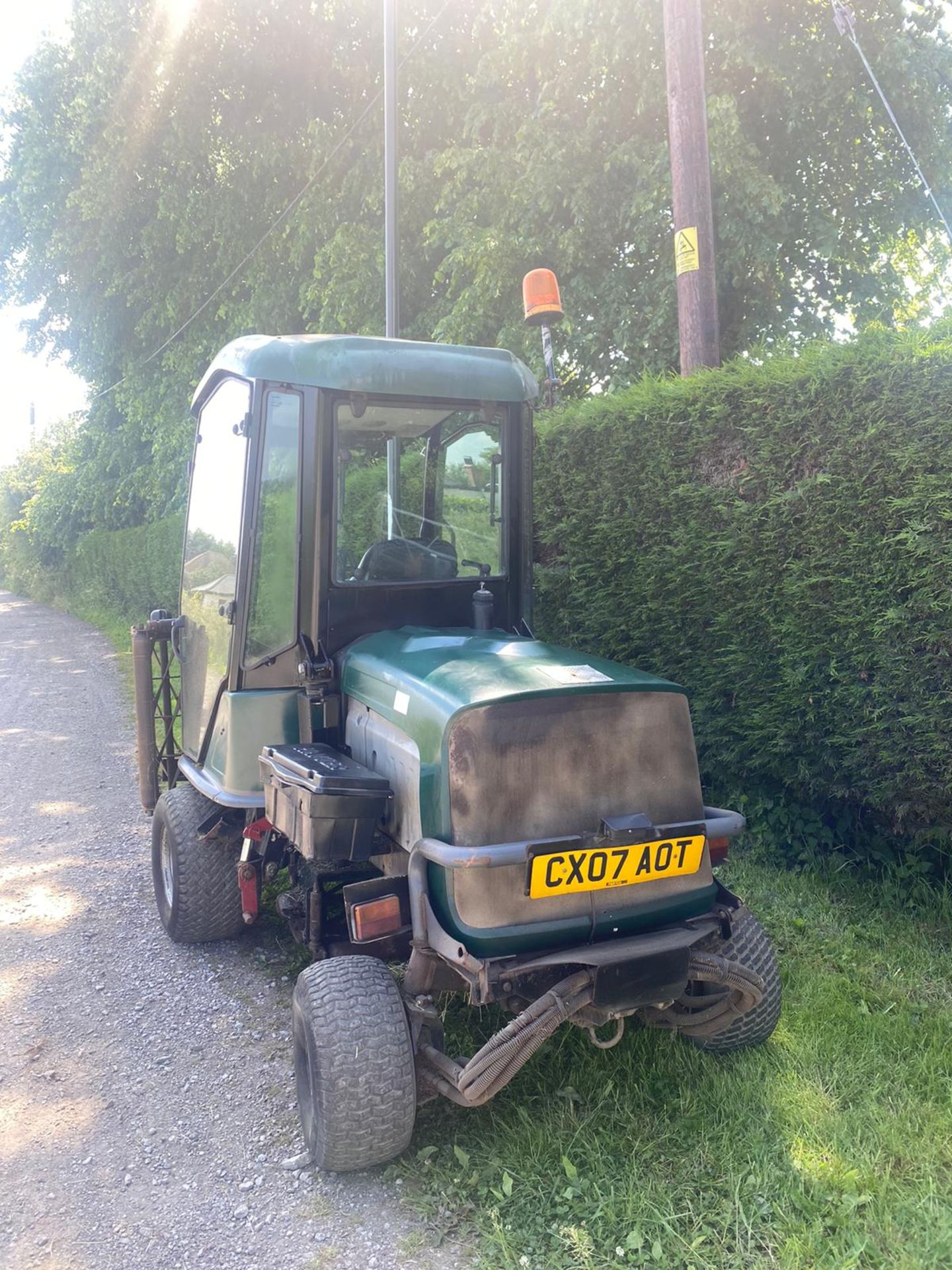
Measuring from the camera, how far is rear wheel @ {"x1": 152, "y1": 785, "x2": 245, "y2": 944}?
14.7 feet

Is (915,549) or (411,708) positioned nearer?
(411,708)

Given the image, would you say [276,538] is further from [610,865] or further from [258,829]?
[610,865]

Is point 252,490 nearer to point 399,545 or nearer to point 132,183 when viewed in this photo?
point 399,545

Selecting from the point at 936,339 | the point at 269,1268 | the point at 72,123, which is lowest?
the point at 269,1268

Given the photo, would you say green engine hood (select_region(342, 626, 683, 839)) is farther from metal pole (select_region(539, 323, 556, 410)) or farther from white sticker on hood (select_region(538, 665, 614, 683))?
metal pole (select_region(539, 323, 556, 410))

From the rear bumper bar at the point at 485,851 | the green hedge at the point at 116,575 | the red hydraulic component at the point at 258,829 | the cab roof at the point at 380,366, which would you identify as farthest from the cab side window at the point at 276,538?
the green hedge at the point at 116,575

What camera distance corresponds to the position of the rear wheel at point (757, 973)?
3.29m

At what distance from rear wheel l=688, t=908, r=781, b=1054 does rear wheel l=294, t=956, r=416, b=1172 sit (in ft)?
3.39

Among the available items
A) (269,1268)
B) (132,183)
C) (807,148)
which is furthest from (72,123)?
(269,1268)

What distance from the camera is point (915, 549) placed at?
4.25 m

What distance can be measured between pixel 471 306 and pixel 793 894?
766 centimetres

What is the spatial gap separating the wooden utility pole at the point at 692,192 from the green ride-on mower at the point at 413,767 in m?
2.33

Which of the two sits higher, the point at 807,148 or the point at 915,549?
the point at 807,148

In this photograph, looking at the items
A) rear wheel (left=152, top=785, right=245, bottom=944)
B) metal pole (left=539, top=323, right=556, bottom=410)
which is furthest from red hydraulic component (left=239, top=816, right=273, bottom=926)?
metal pole (left=539, top=323, right=556, bottom=410)
